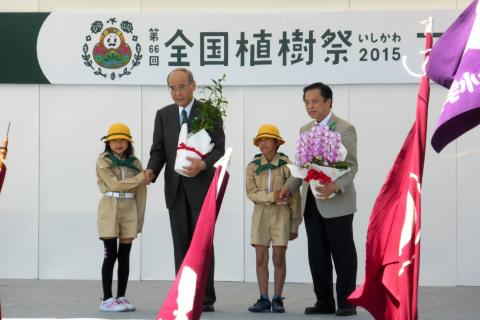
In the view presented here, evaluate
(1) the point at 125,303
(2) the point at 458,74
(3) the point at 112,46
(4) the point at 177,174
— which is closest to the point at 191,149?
(4) the point at 177,174

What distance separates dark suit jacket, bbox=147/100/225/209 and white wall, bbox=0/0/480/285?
5.83 feet

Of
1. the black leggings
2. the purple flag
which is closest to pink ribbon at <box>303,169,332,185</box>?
the black leggings

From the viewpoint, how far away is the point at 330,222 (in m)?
8.11

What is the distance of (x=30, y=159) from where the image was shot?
33.8 ft

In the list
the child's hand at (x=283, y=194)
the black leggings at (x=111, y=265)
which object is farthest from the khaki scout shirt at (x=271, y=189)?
the black leggings at (x=111, y=265)

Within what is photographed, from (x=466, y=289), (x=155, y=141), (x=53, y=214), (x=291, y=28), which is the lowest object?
(x=466, y=289)

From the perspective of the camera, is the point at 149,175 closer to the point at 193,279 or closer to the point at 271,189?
the point at 271,189

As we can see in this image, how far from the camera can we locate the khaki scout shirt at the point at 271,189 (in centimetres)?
834

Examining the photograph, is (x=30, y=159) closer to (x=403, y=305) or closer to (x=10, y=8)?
(x=10, y=8)

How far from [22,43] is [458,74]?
22.7 feet

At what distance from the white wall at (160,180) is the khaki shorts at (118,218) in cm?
187

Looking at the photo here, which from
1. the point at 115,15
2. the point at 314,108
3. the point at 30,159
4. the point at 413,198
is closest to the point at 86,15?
the point at 115,15

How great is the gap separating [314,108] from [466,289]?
2748 mm

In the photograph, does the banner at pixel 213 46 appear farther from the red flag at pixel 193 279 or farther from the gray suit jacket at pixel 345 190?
the red flag at pixel 193 279
